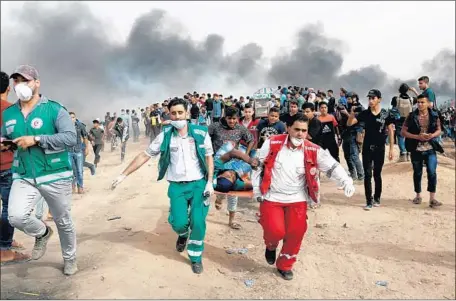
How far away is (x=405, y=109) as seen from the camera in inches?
328

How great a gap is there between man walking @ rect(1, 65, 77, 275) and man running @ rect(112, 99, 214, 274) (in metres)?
1.03

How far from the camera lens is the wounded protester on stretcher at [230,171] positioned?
582 centimetres

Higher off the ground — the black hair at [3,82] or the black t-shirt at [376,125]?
the black hair at [3,82]

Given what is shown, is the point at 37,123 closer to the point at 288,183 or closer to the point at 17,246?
the point at 17,246

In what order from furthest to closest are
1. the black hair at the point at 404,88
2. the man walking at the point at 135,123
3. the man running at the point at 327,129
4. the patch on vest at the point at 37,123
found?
1. the man walking at the point at 135,123
2. the man running at the point at 327,129
3. the black hair at the point at 404,88
4. the patch on vest at the point at 37,123

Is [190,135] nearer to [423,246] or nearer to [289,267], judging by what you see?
[289,267]

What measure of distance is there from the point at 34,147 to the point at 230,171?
8.87 feet

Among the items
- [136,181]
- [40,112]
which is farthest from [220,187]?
[136,181]

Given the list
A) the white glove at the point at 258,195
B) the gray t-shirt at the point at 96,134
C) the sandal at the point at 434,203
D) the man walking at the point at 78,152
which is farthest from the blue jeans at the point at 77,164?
the sandal at the point at 434,203

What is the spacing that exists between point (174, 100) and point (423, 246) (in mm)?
4719

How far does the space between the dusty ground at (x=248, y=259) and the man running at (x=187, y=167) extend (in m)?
0.58

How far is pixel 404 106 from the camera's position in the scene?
27.5 ft

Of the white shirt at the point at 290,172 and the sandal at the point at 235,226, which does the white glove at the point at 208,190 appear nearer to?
the white shirt at the point at 290,172

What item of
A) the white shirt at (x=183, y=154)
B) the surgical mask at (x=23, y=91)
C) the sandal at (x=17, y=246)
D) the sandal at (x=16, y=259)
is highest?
the surgical mask at (x=23, y=91)
